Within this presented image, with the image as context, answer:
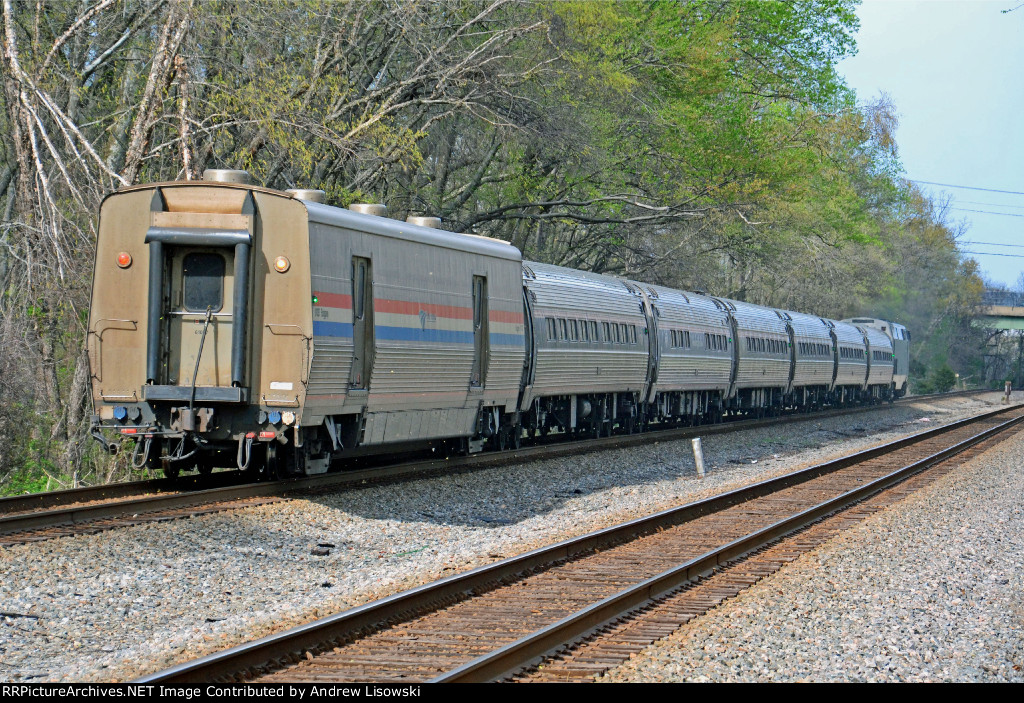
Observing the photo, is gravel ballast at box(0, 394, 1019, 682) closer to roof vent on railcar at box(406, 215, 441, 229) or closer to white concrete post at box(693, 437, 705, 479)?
white concrete post at box(693, 437, 705, 479)

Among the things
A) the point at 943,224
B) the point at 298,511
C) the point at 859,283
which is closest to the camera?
the point at 298,511

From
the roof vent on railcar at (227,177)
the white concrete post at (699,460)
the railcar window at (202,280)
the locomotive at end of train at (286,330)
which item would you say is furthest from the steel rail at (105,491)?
the white concrete post at (699,460)

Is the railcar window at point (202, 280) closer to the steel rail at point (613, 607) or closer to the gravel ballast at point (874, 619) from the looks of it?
the steel rail at point (613, 607)

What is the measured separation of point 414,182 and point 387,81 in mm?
2945

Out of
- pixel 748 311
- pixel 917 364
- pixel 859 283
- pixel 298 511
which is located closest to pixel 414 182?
pixel 748 311

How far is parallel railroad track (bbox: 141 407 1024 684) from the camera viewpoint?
239 inches

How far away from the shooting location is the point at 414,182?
86.0 feet

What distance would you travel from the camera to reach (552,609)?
24.9 ft

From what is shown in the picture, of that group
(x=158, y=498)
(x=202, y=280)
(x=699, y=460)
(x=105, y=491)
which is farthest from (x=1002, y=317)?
(x=158, y=498)

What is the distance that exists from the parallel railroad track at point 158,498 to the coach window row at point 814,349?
22.5m

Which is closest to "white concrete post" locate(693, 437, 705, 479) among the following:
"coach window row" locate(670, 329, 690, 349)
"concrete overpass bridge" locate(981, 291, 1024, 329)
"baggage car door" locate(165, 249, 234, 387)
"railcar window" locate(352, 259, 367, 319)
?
"railcar window" locate(352, 259, 367, 319)

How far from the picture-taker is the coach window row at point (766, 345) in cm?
3173

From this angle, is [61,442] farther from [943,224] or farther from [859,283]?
[943,224]

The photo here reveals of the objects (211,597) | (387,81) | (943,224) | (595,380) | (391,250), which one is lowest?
(211,597)
